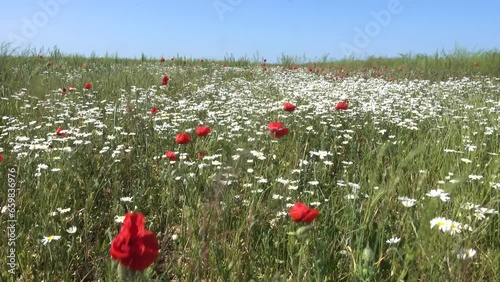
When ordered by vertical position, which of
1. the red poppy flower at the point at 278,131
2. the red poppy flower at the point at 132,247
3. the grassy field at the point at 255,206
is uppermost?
the red poppy flower at the point at 278,131

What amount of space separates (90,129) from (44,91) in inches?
130

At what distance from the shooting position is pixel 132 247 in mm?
1134

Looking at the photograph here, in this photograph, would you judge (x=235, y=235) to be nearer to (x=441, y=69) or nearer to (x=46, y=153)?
(x=46, y=153)

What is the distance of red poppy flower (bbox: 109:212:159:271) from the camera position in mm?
1122

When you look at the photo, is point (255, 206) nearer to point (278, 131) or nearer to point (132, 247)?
point (278, 131)

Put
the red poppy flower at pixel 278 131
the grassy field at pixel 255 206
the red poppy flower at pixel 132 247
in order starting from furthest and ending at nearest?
the red poppy flower at pixel 278 131 < the grassy field at pixel 255 206 < the red poppy flower at pixel 132 247

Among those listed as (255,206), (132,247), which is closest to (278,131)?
(255,206)

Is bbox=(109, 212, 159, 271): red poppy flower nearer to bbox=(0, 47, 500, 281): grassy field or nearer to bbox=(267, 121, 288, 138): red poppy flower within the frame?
bbox=(0, 47, 500, 281): grassy field

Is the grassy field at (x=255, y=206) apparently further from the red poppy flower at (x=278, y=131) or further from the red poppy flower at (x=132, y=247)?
the red poppy flower at (x=132, y=247)

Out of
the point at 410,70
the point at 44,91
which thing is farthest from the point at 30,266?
the point at 410,70

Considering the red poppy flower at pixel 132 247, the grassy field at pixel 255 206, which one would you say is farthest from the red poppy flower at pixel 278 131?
the red poppy flower at pixel 132 247

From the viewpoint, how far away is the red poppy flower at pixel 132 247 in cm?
112

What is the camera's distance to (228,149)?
3.74 m

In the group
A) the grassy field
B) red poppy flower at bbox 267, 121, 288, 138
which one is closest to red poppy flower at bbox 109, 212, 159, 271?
the grassy field
